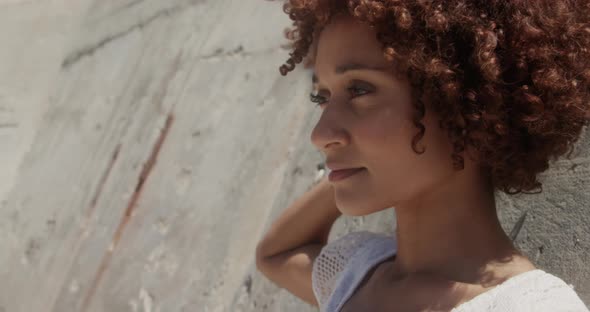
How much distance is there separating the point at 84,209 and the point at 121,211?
1.12 ft

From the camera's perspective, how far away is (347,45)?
1619 mm

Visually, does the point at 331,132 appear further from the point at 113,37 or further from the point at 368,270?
the point at 113,37

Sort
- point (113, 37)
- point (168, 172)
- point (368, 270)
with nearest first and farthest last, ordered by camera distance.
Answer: point (368, 270)
point (168, 172)
point (113, 37)

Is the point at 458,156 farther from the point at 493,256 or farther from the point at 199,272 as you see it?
the point at 199,272

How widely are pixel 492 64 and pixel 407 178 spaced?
273mm

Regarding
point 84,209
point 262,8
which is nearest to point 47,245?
point 84,209

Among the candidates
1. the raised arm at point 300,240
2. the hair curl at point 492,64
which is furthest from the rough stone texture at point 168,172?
the hair curl at point 492,64

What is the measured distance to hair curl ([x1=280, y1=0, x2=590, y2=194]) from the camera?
4.81 ft

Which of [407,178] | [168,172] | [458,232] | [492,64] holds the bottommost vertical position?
[168,172]

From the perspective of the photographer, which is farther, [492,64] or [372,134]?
[372,134]

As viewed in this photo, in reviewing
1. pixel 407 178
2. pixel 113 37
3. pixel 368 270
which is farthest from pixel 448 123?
pixel 113 37

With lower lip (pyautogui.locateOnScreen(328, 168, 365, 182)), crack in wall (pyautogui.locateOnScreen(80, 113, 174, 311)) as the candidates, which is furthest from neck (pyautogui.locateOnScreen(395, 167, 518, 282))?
crack in wall (pyautogui.locateOnScreen(80, 113, 174, 311))

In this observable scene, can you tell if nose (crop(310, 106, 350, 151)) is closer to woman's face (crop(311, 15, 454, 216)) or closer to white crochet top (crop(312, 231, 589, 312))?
woman's face (crop(311, 15, 454, 216))

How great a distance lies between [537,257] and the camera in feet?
6.95
